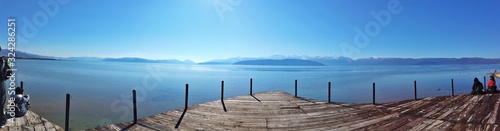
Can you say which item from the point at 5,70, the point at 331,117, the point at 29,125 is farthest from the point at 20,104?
the point at 331,117

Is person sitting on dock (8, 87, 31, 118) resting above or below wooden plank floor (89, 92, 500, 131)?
above

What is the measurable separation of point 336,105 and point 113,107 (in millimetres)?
25953

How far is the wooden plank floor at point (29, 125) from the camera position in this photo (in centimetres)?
830

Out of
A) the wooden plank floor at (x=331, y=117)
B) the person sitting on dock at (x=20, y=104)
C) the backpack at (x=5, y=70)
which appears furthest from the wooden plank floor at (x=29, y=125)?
the wooden plank floor at (x=331, y=117)

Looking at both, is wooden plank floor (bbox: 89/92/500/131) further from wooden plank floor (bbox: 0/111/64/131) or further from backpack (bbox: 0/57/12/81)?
backpack (bbox: 0/57/12/81)

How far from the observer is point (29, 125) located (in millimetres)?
8891

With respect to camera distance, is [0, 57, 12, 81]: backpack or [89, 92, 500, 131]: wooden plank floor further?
[89, 92, 500, 131]: wooden plank floor

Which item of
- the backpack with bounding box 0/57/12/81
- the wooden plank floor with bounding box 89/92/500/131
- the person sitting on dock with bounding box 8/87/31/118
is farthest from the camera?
the person sitting on dock with bounding box 8/87/31/118

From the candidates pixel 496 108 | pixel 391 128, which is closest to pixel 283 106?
pixel 391 128

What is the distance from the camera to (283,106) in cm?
1240

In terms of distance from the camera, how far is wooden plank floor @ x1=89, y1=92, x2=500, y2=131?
27.9ft

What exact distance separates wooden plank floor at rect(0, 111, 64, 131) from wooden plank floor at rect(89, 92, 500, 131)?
2.53 m

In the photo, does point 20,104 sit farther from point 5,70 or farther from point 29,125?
point 5,70

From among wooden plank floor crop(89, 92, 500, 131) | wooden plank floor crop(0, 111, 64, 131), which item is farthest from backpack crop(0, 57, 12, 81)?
wooden plank floor crop(89, 92, 500, 131)
